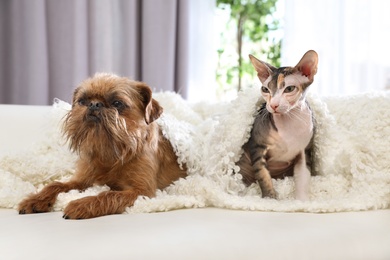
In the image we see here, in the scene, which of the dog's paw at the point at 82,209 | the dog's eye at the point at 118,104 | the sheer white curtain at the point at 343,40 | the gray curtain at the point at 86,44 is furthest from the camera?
the sheer white curtain at the point at 343,40

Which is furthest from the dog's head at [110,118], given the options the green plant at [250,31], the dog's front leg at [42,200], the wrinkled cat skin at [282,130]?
the green plant at [250,31]

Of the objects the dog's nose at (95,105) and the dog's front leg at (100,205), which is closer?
the dog's front leg at (100,205)

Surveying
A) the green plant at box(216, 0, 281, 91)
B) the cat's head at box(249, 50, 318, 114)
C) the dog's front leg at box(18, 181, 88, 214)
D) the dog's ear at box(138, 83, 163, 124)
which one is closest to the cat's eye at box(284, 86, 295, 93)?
the cat's head at box(249, 50, 318, 114)

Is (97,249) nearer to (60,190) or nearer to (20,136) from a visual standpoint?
(60,190)

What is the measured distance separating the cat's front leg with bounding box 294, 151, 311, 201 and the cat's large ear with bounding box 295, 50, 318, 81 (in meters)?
0.28

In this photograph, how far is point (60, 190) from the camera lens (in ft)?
5.45

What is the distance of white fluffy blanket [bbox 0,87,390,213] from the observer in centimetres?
155

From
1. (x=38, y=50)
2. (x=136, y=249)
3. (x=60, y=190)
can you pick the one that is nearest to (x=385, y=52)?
(x=38, y=50)

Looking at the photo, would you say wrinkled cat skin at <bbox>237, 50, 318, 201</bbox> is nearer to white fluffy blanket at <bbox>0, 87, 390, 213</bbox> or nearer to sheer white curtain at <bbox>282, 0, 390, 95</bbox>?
white fluffy blanket at <bbox>0, 87, 390, 213</bbox>

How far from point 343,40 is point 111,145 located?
2.24m

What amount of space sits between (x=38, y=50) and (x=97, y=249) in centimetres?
228

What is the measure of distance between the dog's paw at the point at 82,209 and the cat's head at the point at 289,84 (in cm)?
59

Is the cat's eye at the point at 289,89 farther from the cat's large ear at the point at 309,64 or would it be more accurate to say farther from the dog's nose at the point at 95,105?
the dog's nose at the point at 95,105

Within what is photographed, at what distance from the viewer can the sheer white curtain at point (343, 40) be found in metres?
3.28
